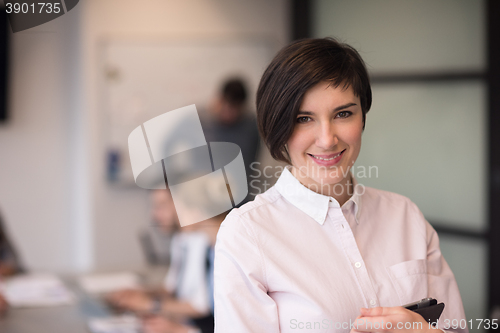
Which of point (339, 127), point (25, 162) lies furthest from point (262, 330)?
point (25, 162)

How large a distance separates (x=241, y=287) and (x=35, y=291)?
1627 millimetres

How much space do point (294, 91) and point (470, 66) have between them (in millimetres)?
1512

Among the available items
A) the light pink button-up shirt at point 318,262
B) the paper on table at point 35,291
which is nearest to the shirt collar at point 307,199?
the light pink button-up shirt at point 318,262

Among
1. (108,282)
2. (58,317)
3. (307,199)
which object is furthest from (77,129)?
(307,199)

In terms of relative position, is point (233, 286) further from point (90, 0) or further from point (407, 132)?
point (90, 0)

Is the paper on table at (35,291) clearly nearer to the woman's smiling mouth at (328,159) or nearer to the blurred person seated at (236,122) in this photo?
the blurred person seated at (236,122)

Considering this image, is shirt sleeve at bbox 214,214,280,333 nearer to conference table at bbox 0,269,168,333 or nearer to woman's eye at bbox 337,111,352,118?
woman's eye at bbox 337,111,352,118

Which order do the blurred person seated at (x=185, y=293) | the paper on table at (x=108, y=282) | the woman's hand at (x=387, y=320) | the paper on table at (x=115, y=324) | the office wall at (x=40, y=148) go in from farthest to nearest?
1. the office wall at (x=40, y=148)
2. the paper on table at (x=108, y=282)
3. the blurred person seated at (x=185, y=293)
4. the paper on table at (x=115, y=324)
5. the woman's hand at (x=387, y=320)

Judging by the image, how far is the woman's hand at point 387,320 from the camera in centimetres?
90

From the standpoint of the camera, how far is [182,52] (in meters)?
3.52

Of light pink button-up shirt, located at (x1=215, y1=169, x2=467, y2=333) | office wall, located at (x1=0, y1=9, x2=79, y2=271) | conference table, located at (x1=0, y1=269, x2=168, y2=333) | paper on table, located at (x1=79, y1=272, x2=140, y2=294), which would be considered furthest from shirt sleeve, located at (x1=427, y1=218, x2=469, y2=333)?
office wall, located at (x1=0, y1=9, x2=79, y2=271)

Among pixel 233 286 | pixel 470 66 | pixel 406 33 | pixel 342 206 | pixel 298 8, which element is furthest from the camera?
pixel 298 8

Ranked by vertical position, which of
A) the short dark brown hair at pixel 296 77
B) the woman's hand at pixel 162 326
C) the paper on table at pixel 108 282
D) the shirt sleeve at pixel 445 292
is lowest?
the paper on table at pixel 108 282

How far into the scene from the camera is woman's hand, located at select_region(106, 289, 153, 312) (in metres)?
2.04
